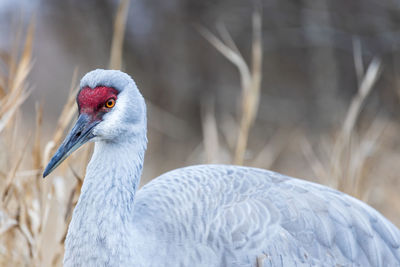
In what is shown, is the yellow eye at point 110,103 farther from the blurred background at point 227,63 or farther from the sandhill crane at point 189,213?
the blurred background at point 227,63

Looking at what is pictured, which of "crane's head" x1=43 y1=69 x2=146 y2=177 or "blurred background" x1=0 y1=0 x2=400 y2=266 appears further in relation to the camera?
"blurred background" x1=0 y1=0 x2=400 y2=266

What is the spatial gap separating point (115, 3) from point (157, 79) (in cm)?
109

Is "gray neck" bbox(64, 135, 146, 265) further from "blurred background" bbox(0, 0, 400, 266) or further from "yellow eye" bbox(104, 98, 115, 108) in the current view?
"blurred background" bbox(0, 0, 400, 266)

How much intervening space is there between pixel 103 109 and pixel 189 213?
52 centimetres

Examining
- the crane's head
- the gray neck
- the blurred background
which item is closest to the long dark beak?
the crane's head

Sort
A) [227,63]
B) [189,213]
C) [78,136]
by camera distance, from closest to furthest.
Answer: [78,136] → [189,213] → [227,63]

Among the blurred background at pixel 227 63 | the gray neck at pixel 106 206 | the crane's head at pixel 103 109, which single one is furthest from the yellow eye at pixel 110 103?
the blurred background at pixel 227 63

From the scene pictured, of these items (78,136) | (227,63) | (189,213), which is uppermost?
(227,63)

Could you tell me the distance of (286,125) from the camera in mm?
7570

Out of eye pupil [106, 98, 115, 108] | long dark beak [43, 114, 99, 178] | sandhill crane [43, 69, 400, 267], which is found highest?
eye pupil [106, 98, 115, 108]

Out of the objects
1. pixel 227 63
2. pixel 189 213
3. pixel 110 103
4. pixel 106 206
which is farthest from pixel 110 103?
pixel 227 63

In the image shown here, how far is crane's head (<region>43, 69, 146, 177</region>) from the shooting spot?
2.15 meters

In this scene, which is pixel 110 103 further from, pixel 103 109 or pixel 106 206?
pixel 106 206

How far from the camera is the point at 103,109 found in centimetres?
219
